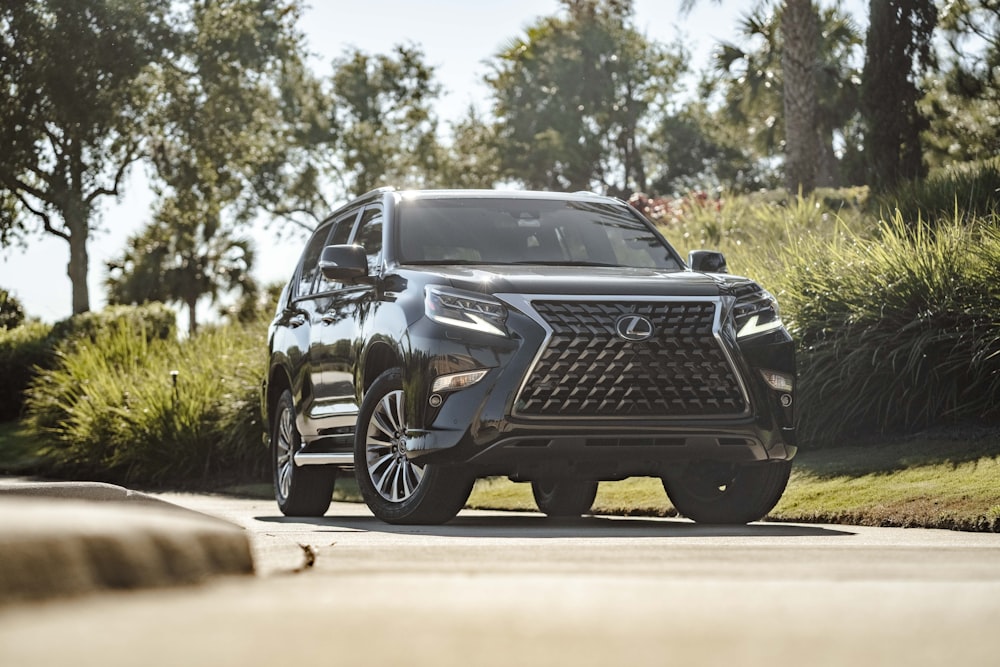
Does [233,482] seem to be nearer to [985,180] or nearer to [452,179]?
[985,180]

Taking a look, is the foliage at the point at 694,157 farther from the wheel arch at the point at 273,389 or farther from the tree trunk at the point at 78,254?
the wheel arch at the point at 273,389

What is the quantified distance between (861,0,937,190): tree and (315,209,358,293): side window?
14.9 m

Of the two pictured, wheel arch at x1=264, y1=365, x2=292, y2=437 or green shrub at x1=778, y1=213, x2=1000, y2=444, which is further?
green shrub at x1=778, y1=213, x2=1000, y2=444

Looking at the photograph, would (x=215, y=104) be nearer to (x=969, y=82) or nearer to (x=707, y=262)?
(x=969, y=82)

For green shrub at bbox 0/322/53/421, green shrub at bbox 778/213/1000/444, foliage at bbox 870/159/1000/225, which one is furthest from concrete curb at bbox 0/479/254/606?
green shrub at bbox 0/322/53/421

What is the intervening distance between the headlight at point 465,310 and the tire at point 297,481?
2.77 m

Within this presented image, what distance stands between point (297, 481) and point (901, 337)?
17.0 ft

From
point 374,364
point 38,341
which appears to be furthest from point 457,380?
point 38,341

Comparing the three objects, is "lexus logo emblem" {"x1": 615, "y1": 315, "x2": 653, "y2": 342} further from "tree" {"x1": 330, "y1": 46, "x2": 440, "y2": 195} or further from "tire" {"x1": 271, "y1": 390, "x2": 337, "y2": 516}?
"tree" {"x1": 330, "y1": 46, "x2": 440, "y2": 195}

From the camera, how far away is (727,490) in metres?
9.70

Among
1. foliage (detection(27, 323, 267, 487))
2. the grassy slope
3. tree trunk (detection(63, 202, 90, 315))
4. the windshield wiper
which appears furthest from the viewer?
tree trunk (detection(63, 202, 90, 315))

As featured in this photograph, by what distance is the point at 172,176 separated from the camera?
42.4 meters

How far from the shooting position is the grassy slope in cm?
936

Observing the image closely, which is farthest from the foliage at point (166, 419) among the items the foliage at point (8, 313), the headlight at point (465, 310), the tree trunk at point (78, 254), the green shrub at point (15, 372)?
the tree trunk at point (78, 254)
